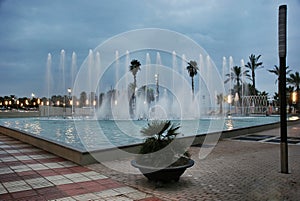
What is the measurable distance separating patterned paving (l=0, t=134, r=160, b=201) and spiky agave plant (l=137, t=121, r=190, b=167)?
627 mm

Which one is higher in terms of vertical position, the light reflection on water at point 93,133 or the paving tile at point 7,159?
the light reflection on water at point 93,133

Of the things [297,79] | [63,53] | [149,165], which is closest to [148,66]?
[63,53]

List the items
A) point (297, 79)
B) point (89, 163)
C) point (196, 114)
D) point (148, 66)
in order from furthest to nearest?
point (297, 79), point (196, 114), point (148, 66), point (89, 163)

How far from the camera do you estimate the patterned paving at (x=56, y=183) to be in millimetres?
4508

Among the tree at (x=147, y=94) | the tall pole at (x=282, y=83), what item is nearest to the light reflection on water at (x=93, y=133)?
the tall pole at (x=282, y=83)

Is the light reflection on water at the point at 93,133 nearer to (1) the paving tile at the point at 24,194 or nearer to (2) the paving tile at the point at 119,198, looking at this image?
(1) the paving tile at the point at 24,194

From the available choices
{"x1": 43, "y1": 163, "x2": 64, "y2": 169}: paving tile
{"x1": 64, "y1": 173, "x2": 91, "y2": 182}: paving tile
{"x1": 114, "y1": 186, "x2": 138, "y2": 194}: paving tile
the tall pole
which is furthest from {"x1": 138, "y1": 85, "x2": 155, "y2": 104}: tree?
{"x1": 114, "y1": 186, "x2": 138, "y2": 194}: paving tile

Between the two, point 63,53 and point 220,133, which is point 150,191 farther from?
point 63,53

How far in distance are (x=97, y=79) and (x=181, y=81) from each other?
9.12 m

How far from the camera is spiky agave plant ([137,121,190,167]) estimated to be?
195 inches

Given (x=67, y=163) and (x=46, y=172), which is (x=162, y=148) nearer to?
(x=46, y=172)

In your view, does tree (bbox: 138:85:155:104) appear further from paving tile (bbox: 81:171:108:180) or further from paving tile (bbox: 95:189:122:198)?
paving tile (bbox: 95:189:122:198)

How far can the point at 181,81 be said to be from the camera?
29375 millimetres

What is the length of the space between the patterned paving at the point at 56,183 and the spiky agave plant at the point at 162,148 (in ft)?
2.06
